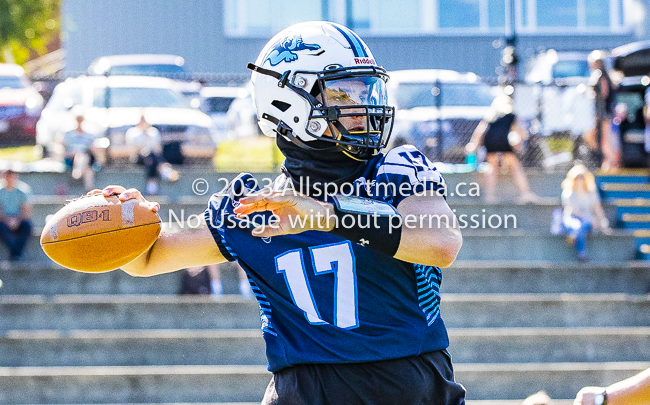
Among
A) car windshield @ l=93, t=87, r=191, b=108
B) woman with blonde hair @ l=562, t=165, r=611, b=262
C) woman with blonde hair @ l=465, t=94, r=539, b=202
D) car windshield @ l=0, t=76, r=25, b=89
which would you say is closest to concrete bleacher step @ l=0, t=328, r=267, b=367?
woman with blonde hair @ l=562, t=165, r=611, b=262

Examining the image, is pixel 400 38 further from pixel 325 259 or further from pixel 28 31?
pixel 325 259

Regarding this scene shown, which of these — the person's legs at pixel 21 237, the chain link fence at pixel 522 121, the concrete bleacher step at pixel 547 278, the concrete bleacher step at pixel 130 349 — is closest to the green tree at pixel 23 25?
the chain link fence at pixel 522 121

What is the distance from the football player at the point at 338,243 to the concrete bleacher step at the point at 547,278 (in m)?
5.34

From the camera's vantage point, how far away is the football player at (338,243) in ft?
7.09

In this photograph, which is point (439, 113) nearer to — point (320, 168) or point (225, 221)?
point (320, 168)

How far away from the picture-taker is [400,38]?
62.3ft

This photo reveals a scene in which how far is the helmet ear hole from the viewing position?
2664 mm

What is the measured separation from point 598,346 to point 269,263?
5291mm

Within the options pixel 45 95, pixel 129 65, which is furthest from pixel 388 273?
pixel 129 65

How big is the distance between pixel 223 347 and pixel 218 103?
7571 millimetres

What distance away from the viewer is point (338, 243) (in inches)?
94.2

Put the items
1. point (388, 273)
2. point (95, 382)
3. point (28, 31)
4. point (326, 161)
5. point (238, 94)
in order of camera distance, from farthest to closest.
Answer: point (28, 31), point (238, 94), point (95, 382), point (326, 161), point (388, 273)

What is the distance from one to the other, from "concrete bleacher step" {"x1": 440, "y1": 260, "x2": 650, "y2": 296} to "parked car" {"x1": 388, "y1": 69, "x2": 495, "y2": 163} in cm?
268

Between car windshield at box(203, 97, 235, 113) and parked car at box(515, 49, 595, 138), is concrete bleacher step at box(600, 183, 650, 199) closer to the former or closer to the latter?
parked car at box(515, 49, 595, 138)
